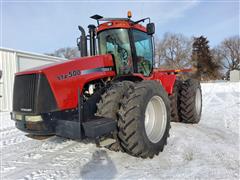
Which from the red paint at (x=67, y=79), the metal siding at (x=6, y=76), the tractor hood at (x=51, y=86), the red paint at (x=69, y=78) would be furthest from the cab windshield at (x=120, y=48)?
the metal siding at (x=6, y=76)

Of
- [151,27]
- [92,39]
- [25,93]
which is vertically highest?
[151,27]

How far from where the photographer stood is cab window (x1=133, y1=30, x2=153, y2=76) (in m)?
4.62

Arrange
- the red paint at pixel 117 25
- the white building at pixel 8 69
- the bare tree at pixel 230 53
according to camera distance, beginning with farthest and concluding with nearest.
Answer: the bare tree at pixel 230 53, the white building at pixel 8 69, the red paint at pixel 117 25

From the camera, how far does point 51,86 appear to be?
9.98ft

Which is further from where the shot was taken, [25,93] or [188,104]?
[188,104]

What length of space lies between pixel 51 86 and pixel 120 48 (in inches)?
73.6

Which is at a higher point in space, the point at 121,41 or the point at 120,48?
the point at 121,41

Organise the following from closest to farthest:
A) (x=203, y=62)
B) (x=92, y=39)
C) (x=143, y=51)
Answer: (x=92, y=39)
(x=143, y=51)
(x=203, y=62)

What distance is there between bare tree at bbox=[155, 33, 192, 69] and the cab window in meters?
41.6

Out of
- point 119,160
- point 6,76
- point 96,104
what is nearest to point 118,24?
point 96,104

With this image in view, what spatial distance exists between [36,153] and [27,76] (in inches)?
59.9

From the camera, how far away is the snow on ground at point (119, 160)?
9.61 feet

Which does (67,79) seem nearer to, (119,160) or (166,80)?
(119,160)

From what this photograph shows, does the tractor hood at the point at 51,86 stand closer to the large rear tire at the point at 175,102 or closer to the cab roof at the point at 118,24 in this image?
the cab roof at the point at 118,24
